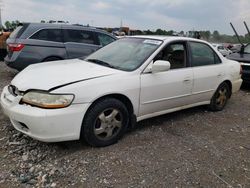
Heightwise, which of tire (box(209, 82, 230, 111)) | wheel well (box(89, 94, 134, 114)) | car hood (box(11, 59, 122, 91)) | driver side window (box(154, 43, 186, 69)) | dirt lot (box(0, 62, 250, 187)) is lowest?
dirt lot (box(0, 62, 250, 187))

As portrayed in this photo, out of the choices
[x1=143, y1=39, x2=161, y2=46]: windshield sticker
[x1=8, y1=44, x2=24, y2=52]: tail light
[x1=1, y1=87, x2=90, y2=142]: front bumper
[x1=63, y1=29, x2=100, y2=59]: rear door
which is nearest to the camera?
[x1=1, y1=87, x2=90, y2=142]: front bumper

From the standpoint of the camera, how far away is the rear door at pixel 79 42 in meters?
7.93

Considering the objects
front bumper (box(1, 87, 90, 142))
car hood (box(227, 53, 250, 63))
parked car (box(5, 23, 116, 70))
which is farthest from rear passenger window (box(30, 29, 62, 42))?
car hood (box(227, 53, 250, 63))

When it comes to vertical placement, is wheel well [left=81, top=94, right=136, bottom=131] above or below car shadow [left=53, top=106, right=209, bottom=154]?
above

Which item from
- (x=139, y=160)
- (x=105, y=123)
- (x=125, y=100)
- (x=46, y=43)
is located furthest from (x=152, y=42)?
(x=46, y=43)

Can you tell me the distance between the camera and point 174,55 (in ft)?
15.3

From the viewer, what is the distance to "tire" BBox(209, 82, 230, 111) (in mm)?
5543

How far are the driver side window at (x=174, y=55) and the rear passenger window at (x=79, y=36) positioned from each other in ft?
13.7

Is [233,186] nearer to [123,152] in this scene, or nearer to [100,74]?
[123,152]

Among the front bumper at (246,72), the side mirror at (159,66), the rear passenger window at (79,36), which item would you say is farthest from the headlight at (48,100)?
the front bumper at (246,72)

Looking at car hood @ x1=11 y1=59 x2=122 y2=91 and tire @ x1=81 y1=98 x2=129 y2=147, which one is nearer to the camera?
car hood @ x1=11 y1=59 x2=122 y2=91

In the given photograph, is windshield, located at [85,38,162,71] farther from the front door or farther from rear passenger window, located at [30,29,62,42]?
rear passenger window, located at [30,29,62,42]

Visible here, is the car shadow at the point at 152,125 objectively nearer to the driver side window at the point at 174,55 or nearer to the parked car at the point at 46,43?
the driver side window at the point at 174,55

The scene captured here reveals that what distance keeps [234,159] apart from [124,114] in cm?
156
